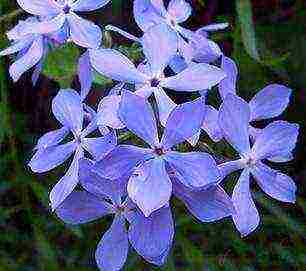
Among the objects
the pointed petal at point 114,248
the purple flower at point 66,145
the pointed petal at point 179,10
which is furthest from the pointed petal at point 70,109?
the pointed petal at point 179,10

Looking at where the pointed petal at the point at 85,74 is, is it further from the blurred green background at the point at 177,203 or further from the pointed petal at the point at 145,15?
the blurred green background at the point at 177,203

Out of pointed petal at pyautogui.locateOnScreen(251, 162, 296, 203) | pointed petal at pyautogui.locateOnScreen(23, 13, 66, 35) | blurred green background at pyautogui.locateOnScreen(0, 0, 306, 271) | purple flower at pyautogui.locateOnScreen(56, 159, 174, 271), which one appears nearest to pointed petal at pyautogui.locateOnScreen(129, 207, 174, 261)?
purple flower at pyautogui.locateOnScreen(56, 159, 174, 271)

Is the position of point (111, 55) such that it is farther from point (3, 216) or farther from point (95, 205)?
point (3, 216)

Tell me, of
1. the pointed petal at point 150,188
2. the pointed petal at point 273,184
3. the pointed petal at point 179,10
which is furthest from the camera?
the pointed petal at point 179,10

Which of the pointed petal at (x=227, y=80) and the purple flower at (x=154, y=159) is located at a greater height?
the purple flower at (x=154, y=159)

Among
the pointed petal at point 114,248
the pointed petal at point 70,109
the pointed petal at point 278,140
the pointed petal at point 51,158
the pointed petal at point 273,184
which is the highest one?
the pointed petal at point 70,109

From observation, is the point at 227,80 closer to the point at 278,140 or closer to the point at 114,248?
the point at 278,140
